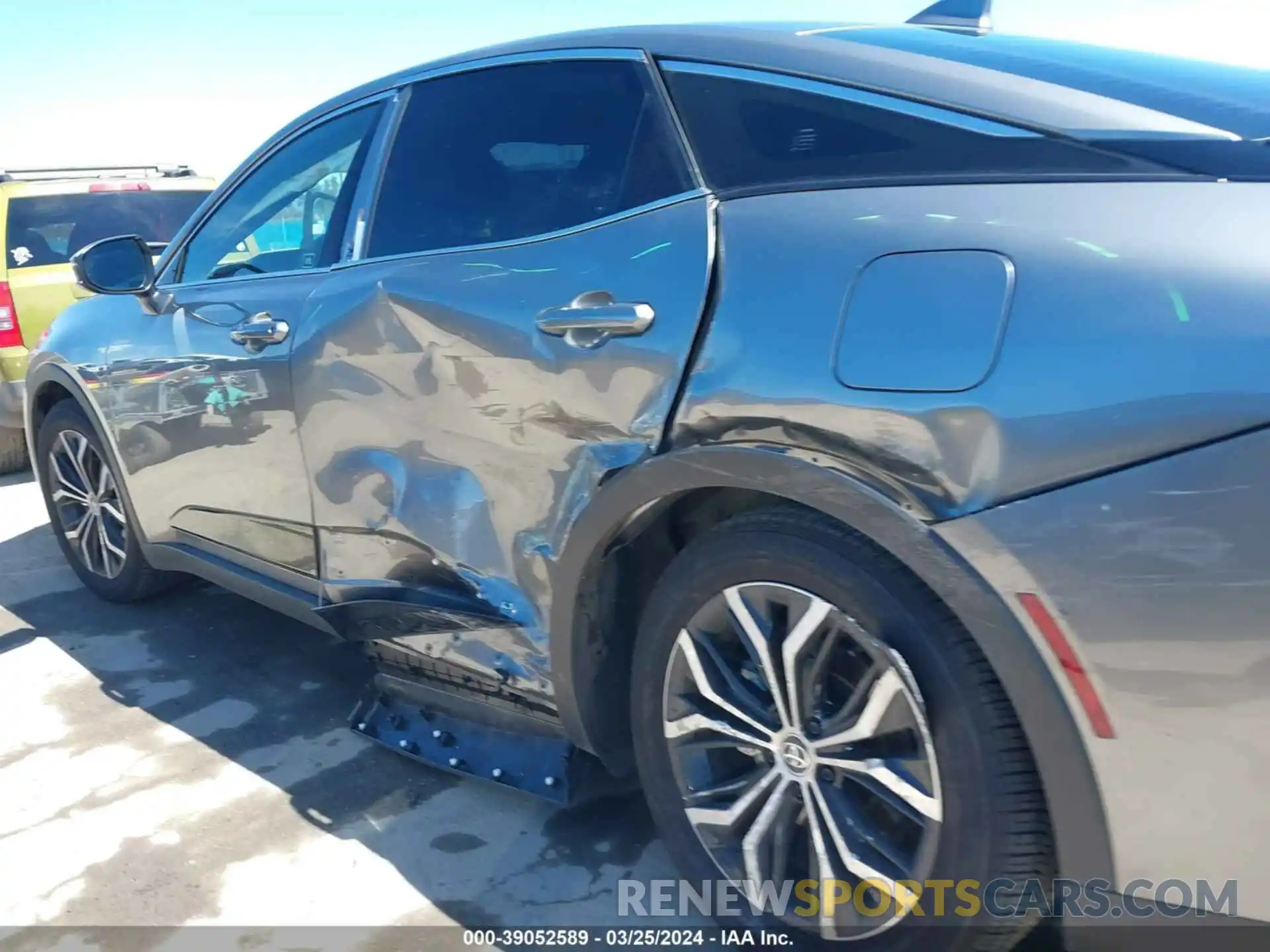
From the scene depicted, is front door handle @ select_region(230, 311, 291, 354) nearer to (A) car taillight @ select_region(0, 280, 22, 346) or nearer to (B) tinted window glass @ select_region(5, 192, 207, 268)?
(A) car taillight @ select_region(0, 280, 22, 346)

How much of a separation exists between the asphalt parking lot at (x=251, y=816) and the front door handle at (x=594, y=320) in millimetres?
1207

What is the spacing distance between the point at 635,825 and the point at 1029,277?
165cm

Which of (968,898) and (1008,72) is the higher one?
(1008,72)

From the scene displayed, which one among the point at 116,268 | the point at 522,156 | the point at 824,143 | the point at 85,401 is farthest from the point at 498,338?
the point at 85,401

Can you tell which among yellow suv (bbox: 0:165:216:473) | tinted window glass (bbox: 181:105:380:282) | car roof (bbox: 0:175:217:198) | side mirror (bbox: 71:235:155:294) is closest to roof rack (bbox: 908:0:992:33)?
tinted window glass (bbox: 181:105:380:282)

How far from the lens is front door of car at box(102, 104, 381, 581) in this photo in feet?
9.70

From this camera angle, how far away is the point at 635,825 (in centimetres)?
258

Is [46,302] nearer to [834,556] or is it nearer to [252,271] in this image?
[252,271]

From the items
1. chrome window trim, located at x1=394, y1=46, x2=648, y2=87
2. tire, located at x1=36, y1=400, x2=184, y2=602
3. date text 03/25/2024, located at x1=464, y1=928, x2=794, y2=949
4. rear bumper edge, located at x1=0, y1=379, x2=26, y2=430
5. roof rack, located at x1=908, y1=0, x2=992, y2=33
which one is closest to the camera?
date text 03/25/2024, located at x1=464, y1=928, x2=794, y2=949

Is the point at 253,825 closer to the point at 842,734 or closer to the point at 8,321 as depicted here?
the point at 842,734

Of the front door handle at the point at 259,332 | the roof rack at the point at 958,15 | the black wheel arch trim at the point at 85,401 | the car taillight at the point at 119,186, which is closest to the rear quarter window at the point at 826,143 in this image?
the roof rack at the point at 958,15

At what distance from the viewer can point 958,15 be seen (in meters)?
2.54

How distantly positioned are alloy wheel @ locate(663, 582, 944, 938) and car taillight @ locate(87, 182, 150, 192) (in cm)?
602

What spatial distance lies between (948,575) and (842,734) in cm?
40
